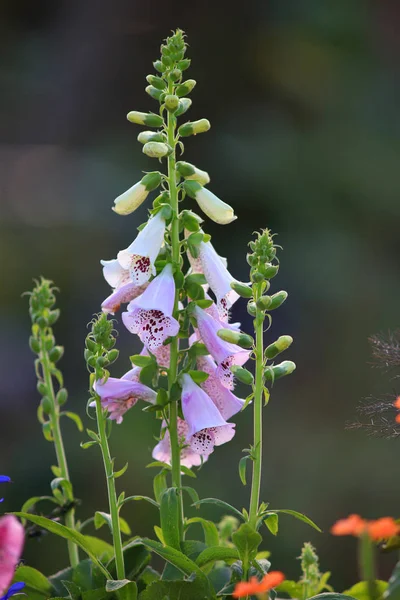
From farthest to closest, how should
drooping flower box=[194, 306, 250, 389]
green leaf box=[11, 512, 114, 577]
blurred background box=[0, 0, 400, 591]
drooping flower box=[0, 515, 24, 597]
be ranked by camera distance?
blurred background box=[0, 0, 400, 591]
drooping flower box=[194, 306, 250, 389]
green leaf box=[11, 512, 114, 577]
drooping flower box=[0, 515, 24, 597]

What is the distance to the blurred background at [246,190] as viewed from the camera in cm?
214

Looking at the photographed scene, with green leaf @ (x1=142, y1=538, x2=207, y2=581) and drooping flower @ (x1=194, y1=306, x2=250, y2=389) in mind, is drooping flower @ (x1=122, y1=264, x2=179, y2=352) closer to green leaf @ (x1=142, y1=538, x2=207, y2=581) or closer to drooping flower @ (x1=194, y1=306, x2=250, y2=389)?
drooping flower @ (x1=194, y1=306, x2=250, y2=389)

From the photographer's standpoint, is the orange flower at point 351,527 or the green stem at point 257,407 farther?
the green stem at point 257,407

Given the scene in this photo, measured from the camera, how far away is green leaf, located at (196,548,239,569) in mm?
643

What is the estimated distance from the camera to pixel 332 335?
2.35 metres

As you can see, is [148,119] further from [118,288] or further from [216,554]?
[216,554]

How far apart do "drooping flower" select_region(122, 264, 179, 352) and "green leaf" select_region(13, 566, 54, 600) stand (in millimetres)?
225

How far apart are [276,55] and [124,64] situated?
1.50 feet

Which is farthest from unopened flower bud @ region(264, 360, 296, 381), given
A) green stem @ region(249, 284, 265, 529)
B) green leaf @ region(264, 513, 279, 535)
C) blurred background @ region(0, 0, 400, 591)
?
blurred background @ region(0, 0, 400, 591)

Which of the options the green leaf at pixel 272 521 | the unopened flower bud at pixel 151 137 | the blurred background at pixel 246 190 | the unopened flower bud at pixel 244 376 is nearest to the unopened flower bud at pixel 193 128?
the unopened flower bud at pixel 151 137

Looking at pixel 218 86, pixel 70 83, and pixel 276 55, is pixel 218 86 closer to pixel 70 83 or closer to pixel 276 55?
pixel 276 55

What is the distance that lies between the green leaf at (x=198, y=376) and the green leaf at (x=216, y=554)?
14cm

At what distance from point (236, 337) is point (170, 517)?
156 mm

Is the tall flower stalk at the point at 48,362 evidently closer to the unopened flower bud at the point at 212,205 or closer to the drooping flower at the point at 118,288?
the drooping flower at the point at 118,288
